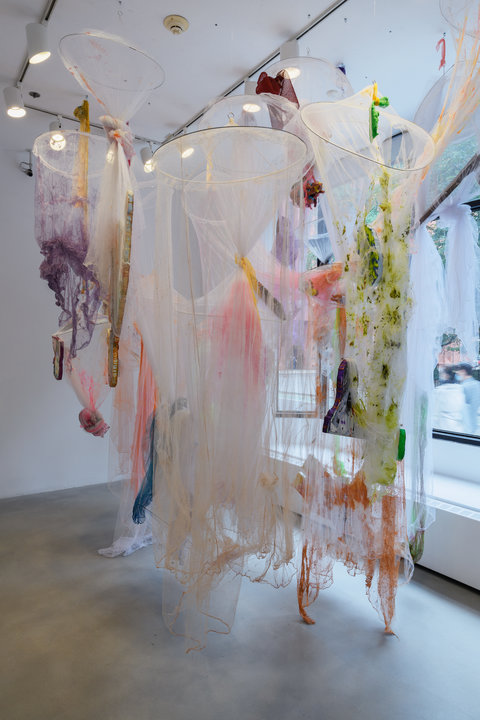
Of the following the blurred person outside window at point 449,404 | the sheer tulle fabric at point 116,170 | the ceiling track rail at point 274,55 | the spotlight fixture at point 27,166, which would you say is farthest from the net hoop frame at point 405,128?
the spotlight fixture at point 27,166

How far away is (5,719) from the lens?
167 centimetres

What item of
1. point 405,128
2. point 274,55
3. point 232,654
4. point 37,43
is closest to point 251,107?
point 405,128

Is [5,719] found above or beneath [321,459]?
beneath

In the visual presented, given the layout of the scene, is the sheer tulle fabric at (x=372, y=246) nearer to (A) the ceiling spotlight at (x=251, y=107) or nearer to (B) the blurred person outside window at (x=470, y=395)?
(A) the ceiling spotlight at (x=251, y=107)

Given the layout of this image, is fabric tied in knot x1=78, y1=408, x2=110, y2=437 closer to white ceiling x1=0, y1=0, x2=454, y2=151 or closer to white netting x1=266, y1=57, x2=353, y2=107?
white netting x1=266, y1=57, x2=353, y2=107

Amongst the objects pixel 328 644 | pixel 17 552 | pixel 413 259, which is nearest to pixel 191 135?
pixel 413 259

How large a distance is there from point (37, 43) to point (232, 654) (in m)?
3.17

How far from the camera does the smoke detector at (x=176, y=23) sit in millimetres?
2480

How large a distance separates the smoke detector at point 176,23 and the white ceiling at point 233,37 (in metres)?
0.03

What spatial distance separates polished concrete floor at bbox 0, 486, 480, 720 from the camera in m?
1.76

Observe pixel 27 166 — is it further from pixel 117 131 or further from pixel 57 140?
pixel 117 131

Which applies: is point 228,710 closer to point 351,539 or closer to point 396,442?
point 351,539

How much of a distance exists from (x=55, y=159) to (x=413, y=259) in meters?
2.06

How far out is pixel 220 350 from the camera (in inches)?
70.7
